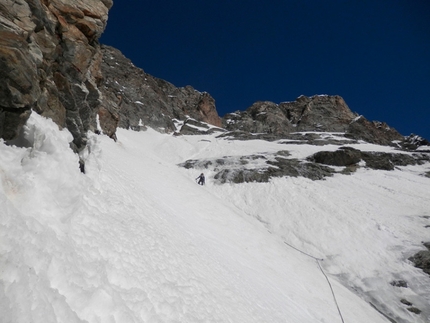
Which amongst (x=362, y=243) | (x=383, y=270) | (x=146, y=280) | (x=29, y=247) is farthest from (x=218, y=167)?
(x=29, y=247)

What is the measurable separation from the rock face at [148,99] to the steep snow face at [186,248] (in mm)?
41806

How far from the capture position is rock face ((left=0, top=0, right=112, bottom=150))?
628 cm

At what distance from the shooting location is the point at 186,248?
34.7 ft

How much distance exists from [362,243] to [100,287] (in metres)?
19.2

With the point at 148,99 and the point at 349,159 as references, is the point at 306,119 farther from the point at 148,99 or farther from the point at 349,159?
the point at 349,159

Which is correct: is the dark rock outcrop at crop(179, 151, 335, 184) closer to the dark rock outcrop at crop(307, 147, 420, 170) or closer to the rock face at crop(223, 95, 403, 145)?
the dark rock outcrop at crop(307, 147, 420, 170)

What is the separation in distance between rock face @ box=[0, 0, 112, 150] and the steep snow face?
0.76m

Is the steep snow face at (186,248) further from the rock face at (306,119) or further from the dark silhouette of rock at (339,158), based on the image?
the rock face at (306,119)

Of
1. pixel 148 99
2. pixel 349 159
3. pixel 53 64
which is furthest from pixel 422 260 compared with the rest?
pixel 148 99

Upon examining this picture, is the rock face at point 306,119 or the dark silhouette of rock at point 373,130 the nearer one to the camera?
the dark silhouette of rock at point 373,130

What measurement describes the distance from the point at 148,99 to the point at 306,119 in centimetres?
5835

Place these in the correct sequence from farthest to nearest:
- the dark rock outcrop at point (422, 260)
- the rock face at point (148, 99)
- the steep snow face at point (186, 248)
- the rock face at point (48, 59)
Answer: the rock face at point (148, 99)
the dark rock outcrop at point (422, 260)
the rock face at point (48, 59)
the steep snow face at point (186, 248)

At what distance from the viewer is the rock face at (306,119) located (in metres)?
90.9

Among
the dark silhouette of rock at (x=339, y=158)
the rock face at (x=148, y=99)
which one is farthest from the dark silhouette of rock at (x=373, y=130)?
the rock face at (x=148, y=99)
